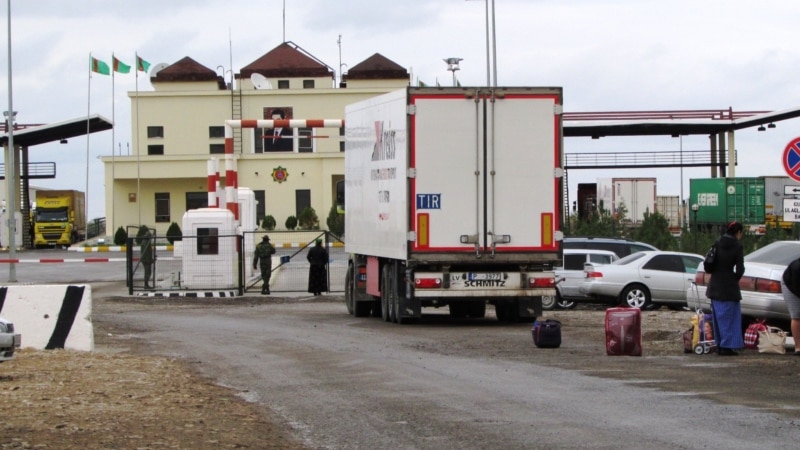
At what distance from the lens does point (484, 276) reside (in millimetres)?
21938

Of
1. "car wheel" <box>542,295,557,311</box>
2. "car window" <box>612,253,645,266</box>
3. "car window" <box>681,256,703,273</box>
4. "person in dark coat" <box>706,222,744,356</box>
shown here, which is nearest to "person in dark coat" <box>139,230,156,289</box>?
"car wheel" <box>542,295,557,311</box>

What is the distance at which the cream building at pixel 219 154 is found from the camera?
261 feet

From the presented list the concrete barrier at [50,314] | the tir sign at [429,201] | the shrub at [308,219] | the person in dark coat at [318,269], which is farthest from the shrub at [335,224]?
the concrete barrier at [50,314]

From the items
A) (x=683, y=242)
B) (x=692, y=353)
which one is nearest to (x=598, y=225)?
(x=683, y=242)

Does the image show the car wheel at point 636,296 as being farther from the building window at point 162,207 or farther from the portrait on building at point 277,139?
the building window at point 162,207

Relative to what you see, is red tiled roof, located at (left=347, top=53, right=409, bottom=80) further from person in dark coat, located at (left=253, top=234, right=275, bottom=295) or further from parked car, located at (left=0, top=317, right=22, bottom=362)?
parked car, located at (left=0, top=317, right=22, bottom=362)

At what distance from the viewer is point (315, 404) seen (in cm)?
1194

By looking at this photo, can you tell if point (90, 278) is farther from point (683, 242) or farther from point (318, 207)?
point (318, 207)

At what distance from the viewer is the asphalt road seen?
32.5ft

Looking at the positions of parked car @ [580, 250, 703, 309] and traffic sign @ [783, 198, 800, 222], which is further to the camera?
parked car @ [580, 250, 703, 309]

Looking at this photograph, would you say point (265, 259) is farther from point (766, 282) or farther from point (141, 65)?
point (141, 65)

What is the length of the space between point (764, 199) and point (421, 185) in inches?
1846

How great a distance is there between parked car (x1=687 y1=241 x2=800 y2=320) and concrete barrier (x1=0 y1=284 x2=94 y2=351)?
8.23 metres

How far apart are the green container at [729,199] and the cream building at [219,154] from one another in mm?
22284
